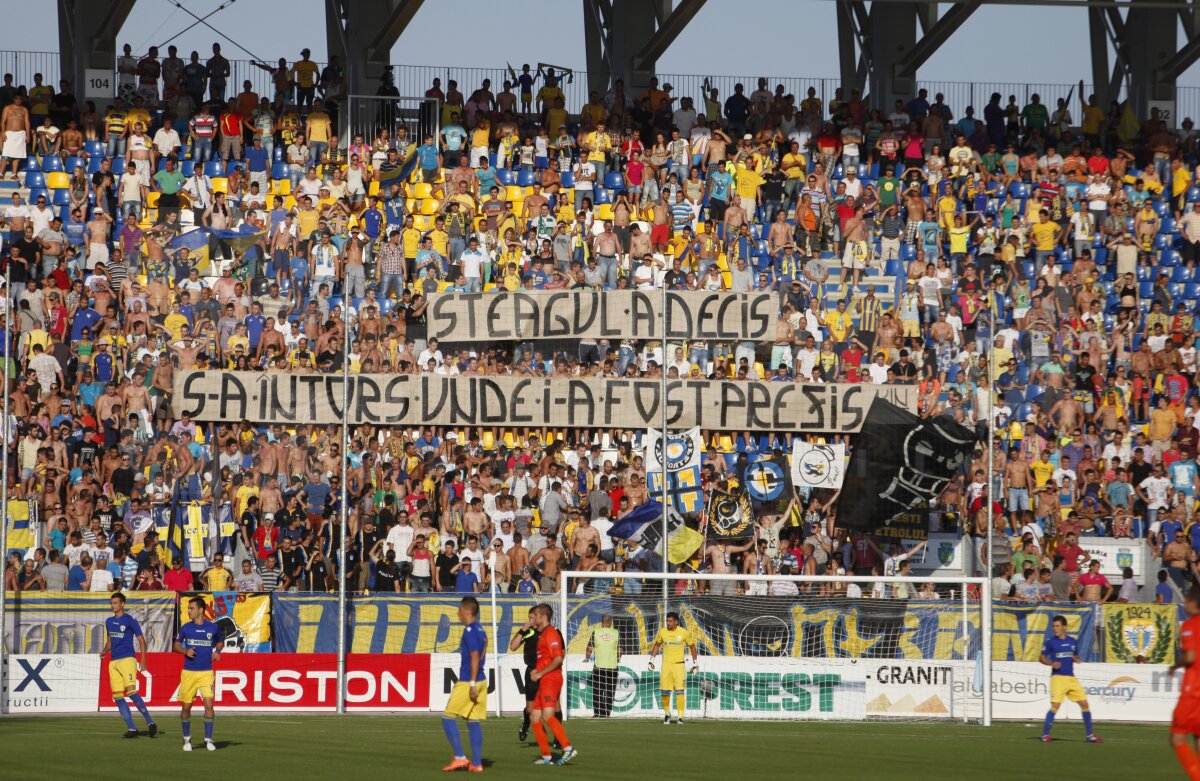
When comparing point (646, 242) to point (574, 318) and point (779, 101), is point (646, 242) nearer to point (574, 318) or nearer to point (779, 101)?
point (574, 318)

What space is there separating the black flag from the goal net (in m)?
1.67

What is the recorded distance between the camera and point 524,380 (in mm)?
30250

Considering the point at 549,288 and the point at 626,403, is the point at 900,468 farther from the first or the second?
the point at 549,288

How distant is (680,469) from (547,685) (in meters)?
9.80

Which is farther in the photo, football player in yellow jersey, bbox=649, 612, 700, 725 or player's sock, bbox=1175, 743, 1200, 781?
football player in yellow jersey, bbox=649, 612, 700, 725

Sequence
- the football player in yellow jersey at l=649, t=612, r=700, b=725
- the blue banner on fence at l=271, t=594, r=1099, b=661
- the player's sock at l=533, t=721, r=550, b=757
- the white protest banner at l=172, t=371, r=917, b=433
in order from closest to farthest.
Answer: the player's sock at l=533, t=721, r=550, b=757 → the football player in yellow jersey at l=649, t=612, r=700, b=725 → the blue banner on fence at l=271, t=594, r=1099, b=661 → the white protest banner at l=172, t=371, r=917, b=433

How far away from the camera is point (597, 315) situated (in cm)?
3095

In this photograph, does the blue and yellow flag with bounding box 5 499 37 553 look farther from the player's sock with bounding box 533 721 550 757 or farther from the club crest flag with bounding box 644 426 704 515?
the player's sock with bounding box 533 721 550 757

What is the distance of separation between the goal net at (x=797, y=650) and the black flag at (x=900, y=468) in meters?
1.67

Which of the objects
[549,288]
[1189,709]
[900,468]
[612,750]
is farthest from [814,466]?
[1189,709]

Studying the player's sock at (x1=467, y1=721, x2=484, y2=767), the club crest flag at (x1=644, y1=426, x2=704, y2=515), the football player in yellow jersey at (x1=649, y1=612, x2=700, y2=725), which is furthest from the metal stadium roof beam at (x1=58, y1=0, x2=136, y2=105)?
the player's sock at (x1=467, y1=721, x2=484, y2=767)

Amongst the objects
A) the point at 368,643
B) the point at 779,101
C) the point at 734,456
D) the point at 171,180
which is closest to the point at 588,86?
the point at 779,101

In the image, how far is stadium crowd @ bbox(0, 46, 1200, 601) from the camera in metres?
27.4

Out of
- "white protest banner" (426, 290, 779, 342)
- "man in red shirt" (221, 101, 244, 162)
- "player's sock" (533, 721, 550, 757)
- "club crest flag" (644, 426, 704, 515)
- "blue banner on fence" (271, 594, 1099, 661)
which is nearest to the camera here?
"player's sock" (533, 721, 550, 757)
